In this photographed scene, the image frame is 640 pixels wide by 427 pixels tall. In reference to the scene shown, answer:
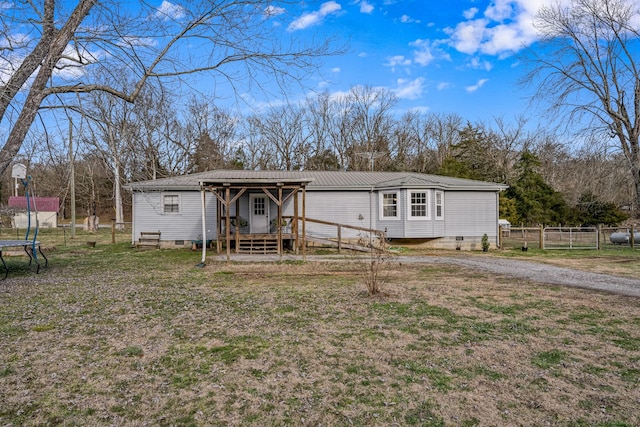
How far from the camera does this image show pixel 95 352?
4.24m

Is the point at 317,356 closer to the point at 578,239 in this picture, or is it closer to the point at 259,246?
the point at 259,246

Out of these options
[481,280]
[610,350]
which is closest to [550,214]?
[481,280]

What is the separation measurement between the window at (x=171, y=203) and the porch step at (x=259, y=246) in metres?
3.50

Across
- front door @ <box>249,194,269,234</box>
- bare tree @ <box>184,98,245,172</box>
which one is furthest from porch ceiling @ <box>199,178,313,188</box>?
bare tree @ <box>184,98,245,172</box>

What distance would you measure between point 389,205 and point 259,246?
597cm

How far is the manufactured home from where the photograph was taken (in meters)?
16.3

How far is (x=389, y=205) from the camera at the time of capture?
55.1 feet

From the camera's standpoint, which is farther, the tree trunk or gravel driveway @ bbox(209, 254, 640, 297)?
gravel driveway @ bbox(209, 254, 640, 297)

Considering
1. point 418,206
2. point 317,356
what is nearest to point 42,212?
point 418,206

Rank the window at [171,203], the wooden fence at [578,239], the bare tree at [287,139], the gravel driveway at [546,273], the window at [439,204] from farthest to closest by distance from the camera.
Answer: the bare tree at [287,139], the wooden fence at [578,239], the window at [439,204], the window at [171,203], the gravel driveway at [546,273]

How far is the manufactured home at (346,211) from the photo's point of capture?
53.4 feet

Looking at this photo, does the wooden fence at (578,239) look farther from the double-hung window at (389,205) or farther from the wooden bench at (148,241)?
the wooden bench at (148,241)

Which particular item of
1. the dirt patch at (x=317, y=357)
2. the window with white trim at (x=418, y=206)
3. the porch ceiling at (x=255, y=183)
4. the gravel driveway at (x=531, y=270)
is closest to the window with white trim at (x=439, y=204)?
the window with white trim at (x=418, y=206)

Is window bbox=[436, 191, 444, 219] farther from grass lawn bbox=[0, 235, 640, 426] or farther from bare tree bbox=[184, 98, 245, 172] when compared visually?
bare tree bbox=[184, 98, 245, 172]
